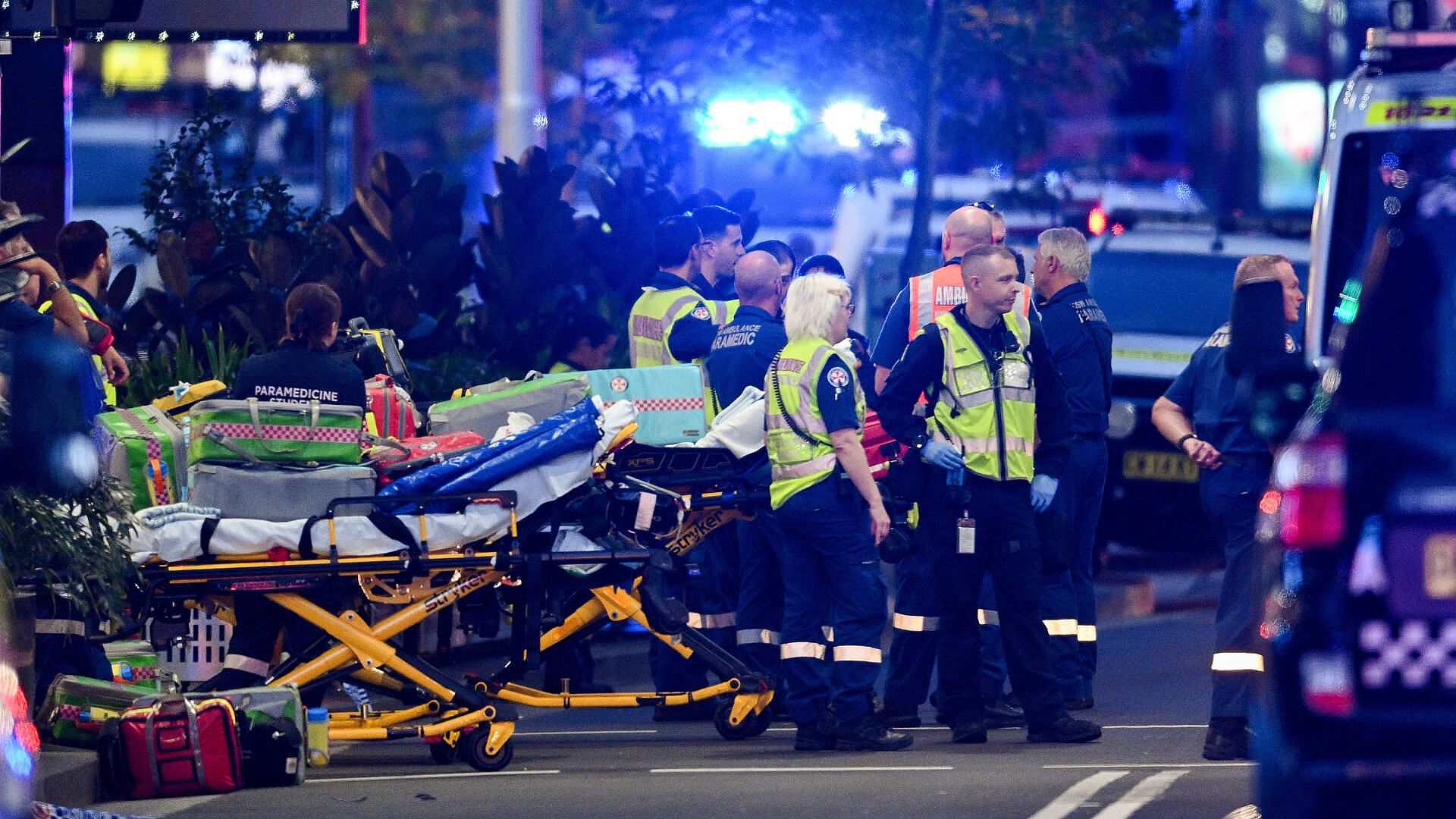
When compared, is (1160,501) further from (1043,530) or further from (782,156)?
(1043,530)

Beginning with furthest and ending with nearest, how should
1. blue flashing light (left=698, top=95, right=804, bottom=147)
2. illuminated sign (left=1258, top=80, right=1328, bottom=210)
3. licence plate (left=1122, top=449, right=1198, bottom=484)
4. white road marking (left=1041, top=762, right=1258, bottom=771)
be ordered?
illuminated sign (left=1258, top=80, right=1328, bottom=210), blue flashing light (left=698, top=95, right=804, bottom=147), licence plate (left=1122, top=449, right=1198, bottom=484), white road marking (left=1041, top=762, right=1258, bottom=771)

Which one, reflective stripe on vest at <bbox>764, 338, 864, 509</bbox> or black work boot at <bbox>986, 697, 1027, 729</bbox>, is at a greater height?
reflective stripe on vest at <bbox>764, 338, 864, 509</bbox>

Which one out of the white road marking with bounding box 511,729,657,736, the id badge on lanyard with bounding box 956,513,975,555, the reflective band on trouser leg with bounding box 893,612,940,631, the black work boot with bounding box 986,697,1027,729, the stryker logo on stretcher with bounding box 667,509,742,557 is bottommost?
the white road marking with bounding box 511,729,657,736

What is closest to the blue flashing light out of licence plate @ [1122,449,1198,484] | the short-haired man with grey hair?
licence plate @ [1122,449,1198,484]

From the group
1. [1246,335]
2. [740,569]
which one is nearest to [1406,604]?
[1246,335]

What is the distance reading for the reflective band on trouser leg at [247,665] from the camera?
10031 mm

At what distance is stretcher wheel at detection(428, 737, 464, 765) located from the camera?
10094 millimetres

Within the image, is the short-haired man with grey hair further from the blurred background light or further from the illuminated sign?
the illuminated sign

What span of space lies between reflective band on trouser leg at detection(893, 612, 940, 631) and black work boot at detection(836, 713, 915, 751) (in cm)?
39

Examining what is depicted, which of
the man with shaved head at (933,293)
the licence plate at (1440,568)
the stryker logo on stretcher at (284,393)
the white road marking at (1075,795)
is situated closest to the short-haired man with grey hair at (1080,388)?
the man with shaved head at (933,293)

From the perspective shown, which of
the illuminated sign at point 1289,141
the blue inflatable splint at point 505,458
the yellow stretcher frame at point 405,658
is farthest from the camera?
the illuminated sign at point 1289,141

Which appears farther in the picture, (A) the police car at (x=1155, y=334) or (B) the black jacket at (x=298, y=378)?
(A) the police car at (x=1155, y=334)

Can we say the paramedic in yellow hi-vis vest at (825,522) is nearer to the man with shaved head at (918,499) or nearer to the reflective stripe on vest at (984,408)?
the man with shaved head at (918,499)

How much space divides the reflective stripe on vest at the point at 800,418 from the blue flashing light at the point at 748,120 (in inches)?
321
